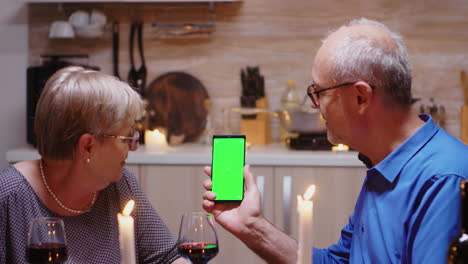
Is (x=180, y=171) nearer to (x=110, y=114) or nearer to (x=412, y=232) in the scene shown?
(x=110, y=114)

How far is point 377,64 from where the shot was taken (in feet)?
4.99

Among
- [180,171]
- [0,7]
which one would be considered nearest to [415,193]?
[180,171]

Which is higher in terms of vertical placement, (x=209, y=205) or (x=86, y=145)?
(x=86, y=145)

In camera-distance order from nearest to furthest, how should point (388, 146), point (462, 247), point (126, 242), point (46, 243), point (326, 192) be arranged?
point (462, 247) < point (126, 242) < point (46, 243) < point (388, 146) < point (326, 192)

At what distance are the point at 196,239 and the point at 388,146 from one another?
1.72 ft

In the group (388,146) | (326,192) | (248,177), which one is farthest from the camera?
(326,192)

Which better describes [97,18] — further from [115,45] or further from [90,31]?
[115,45]

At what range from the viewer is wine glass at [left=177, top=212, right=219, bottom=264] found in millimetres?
1382

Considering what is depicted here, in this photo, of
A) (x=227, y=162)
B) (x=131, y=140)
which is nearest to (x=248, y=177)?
(x=227, y=162)

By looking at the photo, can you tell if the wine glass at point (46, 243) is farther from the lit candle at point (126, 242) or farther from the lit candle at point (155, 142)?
the lit candle at point (155, 142)

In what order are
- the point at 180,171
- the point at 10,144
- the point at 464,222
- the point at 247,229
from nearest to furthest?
the point at 464,222 < the point at 247,229 < the point at 180,171 < the point at 10,144

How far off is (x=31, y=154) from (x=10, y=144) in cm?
35

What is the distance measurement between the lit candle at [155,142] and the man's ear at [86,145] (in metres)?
1.45

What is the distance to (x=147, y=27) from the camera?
365 centimetres
